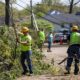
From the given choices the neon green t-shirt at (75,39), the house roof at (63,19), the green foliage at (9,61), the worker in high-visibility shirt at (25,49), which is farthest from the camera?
the house roof at (63,19)

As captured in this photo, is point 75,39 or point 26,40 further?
point 75,39

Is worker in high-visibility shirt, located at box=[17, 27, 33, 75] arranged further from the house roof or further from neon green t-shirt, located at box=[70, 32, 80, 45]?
the house roof

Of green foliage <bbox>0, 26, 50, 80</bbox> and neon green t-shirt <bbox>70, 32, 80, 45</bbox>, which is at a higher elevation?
neon green t-shirt <bbox>70, 32, 80, 45</bbox>

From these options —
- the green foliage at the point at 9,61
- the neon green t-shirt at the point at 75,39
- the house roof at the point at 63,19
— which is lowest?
the green foliage at the point at 9,61

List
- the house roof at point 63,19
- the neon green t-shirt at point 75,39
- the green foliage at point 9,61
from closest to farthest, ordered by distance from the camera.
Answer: the green foliage at point 9,61 → the neon green t-shirt at point 75,39 → the house roof at point 63,19

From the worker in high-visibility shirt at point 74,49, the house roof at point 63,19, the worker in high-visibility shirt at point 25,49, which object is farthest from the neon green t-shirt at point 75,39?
the house roof at point 63,19

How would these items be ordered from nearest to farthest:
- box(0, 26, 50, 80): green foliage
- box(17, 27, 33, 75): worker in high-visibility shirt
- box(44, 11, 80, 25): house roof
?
box(0, 26, 50, 80): green foliage, box(17, 27, 33, 75): worker in high-visibility shirt, box(44, 11, 80, 25): house roof

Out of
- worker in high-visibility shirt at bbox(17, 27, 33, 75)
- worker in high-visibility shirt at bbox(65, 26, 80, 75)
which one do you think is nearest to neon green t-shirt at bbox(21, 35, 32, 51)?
worker in high-visibility shirt at bbox(17, 27, 33, 75)

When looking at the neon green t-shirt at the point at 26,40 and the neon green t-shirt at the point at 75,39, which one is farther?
the neon green t-shirt at the point at 75,39

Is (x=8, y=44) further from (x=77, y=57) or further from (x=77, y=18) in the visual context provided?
(x=77, y=18)

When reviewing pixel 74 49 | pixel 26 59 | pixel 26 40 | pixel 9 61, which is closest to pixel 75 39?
pixel 74 49

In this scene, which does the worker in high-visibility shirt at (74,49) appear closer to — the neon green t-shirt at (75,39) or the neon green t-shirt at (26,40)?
the neon green t-shirt at (75,39)

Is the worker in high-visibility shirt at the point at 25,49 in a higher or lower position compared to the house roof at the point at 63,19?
lower

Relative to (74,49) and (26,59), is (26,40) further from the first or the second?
(74,49)
